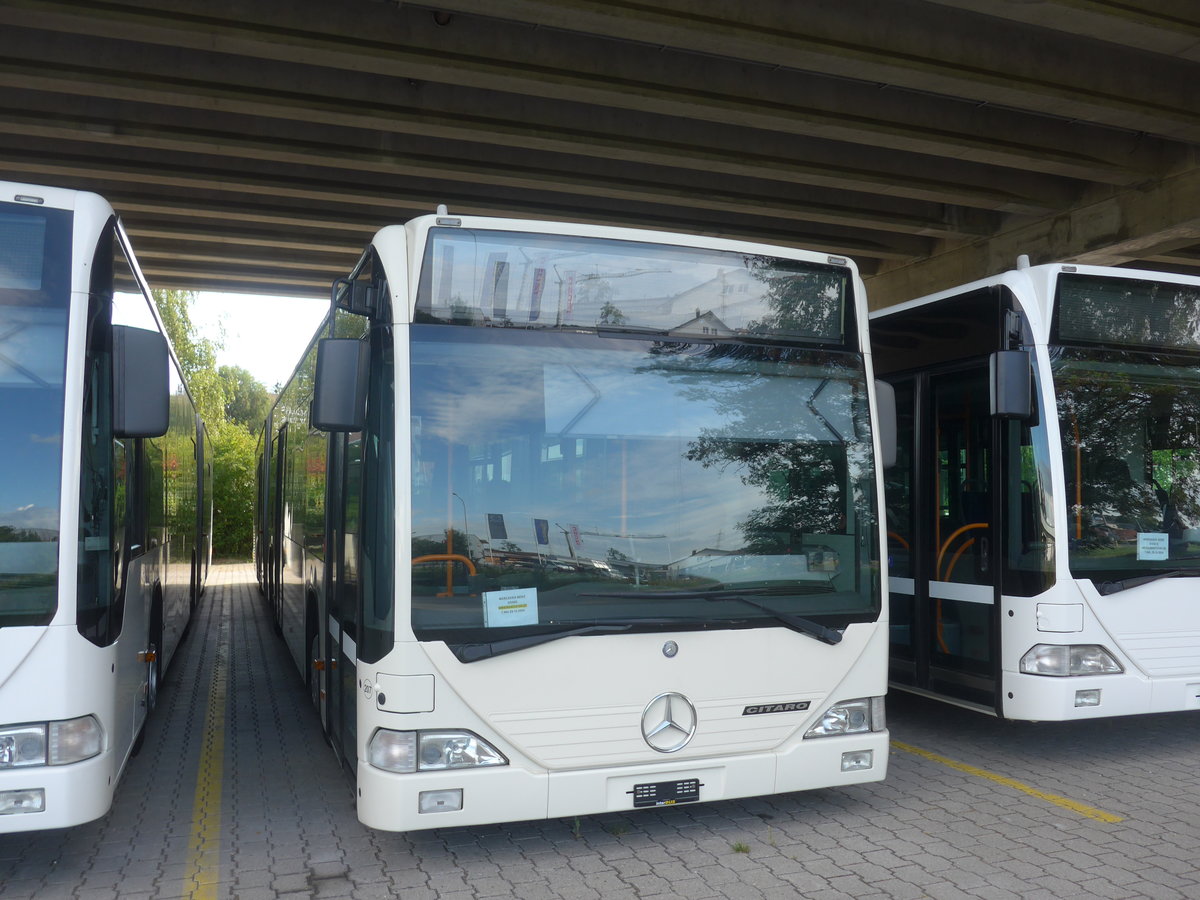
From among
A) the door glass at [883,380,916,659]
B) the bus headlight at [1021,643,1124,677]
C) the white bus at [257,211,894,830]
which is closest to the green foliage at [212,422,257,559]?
the door glass at [883,380,916,659]

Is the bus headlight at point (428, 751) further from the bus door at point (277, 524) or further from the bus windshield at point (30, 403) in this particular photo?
the bus door at point (277, 524)

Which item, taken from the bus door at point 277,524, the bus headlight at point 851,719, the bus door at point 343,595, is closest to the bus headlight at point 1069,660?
the bus headlight at point 851,719

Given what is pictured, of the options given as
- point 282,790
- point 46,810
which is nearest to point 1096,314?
point 282,790

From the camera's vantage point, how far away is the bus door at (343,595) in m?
5.20

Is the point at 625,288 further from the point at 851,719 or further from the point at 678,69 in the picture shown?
the point at 678,69

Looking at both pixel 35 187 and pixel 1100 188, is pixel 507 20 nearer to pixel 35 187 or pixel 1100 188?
pixel 35 187

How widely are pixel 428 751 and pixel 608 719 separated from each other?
2.75 feet

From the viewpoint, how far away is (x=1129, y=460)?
21.5 feet

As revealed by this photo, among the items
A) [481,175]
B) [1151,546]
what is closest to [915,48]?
[1151,546]

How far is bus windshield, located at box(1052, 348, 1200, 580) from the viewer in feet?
20.8

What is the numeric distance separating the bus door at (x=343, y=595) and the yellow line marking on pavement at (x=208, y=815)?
2.43 ft

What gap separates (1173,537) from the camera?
6551 mm

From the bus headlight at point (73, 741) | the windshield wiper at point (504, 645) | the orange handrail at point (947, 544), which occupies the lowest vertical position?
the bus headlight at point (73, 741)

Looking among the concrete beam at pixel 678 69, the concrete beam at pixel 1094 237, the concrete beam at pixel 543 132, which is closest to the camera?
the concrete beam at pixel 678 69
